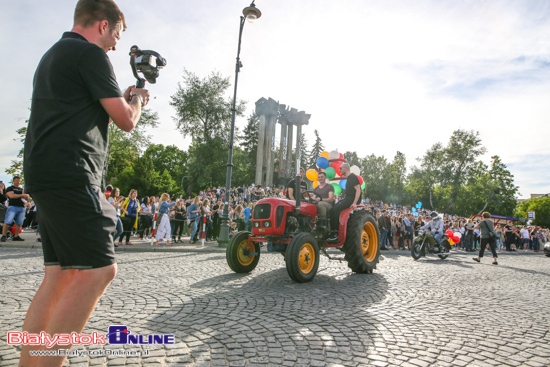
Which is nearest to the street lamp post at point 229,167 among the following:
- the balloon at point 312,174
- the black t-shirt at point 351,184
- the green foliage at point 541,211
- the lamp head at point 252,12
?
the lamp head at point 252,12

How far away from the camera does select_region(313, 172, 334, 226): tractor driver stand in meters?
6.81

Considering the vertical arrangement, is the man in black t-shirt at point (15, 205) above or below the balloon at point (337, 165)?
below

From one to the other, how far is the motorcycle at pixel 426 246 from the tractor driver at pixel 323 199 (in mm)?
5582

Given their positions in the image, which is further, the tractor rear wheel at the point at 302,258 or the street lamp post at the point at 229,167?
the street lamp post at the point at 229,167

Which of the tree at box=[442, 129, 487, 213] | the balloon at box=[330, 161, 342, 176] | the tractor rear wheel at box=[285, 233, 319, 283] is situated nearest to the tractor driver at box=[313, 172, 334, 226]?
the tractor rear wheel at box=[285, 233, 319, 283]

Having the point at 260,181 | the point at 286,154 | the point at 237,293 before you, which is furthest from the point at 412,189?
the point at 237,293

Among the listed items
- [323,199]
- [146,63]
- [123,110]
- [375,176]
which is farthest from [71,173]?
[375,176]

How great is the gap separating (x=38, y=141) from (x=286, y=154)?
1546 inches

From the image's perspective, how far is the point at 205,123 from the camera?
38438 mm

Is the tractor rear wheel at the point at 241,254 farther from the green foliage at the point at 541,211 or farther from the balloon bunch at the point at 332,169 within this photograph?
the green foliage at the point at 541,211

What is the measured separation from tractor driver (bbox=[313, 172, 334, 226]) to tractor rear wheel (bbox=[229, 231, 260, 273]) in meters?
1.45

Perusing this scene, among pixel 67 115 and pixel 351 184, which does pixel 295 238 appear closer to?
pixel 351 184

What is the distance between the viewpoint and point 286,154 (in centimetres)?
4072

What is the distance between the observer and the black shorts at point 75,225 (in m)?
1.63
